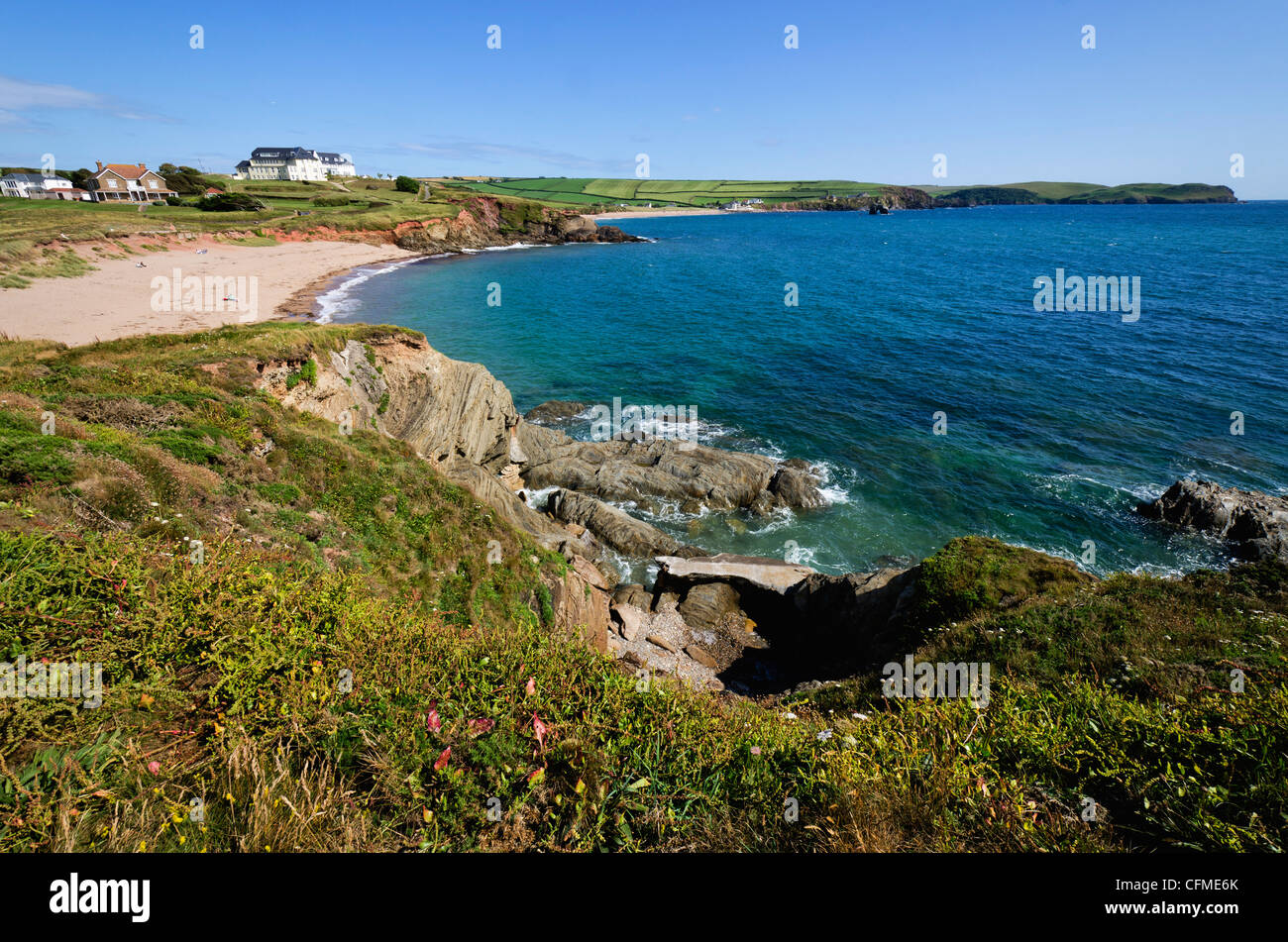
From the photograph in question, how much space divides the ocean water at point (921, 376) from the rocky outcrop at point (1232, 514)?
1.04 meters

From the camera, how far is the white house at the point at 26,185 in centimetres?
11038

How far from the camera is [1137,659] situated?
34.1ft

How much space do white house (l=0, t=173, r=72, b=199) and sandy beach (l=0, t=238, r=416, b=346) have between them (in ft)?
240

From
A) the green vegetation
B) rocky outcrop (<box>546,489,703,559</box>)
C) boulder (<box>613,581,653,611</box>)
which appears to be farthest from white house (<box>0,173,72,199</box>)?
boulder (<box>613,581,653,611</box>)

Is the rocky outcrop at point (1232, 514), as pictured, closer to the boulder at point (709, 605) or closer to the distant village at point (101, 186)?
the boulder at point (709, 605)

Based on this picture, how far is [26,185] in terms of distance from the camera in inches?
4365

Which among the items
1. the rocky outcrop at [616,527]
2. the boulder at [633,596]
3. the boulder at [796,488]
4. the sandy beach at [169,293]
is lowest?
the boulder at [633,596]

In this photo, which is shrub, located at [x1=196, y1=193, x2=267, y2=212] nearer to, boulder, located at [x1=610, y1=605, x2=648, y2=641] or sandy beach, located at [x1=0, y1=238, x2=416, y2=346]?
sandy beach, located at [x1=0, y1=238, x2=416, y2=346]

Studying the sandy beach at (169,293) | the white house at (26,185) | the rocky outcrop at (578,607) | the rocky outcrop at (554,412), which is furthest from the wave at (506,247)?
the rocky outcrop at (578,607)

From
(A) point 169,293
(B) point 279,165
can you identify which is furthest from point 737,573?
(B) point 279,165
